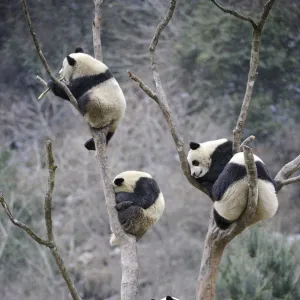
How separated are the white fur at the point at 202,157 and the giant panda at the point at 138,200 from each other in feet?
0.90

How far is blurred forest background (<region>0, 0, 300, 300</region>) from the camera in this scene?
6.55m

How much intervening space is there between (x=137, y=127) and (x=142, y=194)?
4.22 metres

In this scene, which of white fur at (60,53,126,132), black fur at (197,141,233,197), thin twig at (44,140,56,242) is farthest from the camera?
black fur at (197,141,233,197)

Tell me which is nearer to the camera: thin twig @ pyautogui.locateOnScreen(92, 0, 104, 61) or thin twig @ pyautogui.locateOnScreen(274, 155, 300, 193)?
thin twig @ pyautogui.locateOnScreen(274, 155, 300, 193)

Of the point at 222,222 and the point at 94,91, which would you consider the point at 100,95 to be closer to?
the point at 94,91

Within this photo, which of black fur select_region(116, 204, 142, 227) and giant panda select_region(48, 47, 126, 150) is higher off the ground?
giant panda select_region(48, 47, 126, 150)

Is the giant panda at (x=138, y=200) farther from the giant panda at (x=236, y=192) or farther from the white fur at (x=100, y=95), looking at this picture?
the giant panda at (x=236, y=192)

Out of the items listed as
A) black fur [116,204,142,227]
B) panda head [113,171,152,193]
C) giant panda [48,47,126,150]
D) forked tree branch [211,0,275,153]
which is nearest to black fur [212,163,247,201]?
forked tree branch [211,0,275,153]

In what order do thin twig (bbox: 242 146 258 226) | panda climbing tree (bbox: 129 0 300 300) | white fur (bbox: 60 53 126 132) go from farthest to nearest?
1. white fur (bbox: 60 53 126 132)
2. panda climbing tree (bbox: 129 0 300 300)
3. thin twig (bbox: 242 146 258 226)

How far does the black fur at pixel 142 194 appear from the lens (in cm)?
281

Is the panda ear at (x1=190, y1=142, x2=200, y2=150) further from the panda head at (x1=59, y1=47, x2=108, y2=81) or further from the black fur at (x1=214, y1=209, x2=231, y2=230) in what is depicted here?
the black fur at (x1=214, y1=209, x2=231, y2=230)

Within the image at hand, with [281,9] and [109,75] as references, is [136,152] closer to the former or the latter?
[281,9]

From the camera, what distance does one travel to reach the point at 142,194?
2.84 m

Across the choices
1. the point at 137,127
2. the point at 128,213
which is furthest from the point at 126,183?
the point at 137,127
